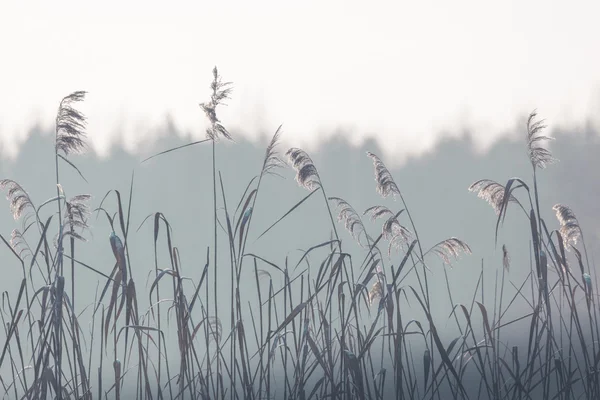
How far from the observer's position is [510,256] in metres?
4.20

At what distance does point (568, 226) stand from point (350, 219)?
50.3 inches

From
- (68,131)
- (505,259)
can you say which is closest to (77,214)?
(68,131)

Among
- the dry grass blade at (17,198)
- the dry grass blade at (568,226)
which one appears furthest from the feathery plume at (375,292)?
the dry grass blade at (17,198)

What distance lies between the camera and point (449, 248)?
3854 mm

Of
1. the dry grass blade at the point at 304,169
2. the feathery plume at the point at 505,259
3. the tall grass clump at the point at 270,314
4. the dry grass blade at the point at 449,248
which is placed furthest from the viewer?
the feathery plume at the point at 505,259

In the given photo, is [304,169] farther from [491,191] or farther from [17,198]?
[17,198]

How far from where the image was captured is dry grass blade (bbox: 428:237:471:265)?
3.81 meters

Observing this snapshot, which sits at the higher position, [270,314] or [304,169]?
[304,169]

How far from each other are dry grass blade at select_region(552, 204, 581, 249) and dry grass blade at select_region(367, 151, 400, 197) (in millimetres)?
1031

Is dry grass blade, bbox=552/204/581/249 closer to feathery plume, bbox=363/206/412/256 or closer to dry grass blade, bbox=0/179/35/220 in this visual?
feathery plume, bbox=363/206/412/256

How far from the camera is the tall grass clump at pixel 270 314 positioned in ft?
10.8

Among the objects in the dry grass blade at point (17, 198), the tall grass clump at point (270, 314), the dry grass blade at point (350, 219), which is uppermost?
the dry grass blade at point (17, 198)

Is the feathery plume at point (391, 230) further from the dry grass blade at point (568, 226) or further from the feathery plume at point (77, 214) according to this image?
the feathery plume at point (77, 214)

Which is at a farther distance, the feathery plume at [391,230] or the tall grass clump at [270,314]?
the feathery plume at [391,230]
